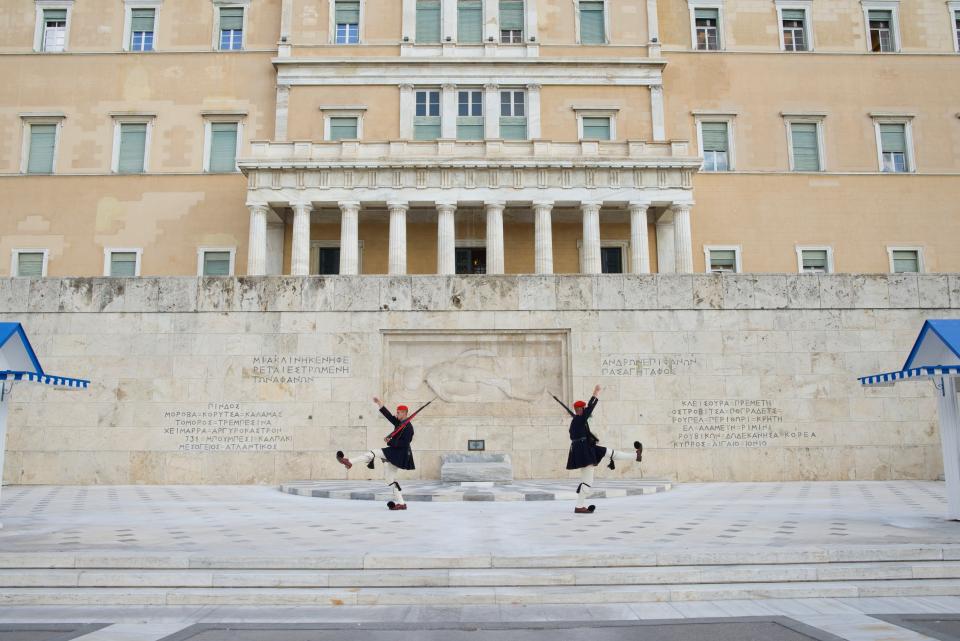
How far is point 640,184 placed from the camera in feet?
114

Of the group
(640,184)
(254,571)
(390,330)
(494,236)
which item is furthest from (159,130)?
(254,571)

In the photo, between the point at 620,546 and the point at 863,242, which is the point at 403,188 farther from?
the point at 620,546

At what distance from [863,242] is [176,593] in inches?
1579

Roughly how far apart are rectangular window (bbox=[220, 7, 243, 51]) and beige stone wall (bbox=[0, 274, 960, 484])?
89.4ft

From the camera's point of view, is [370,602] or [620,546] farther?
[620,546]

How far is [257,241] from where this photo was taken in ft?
113

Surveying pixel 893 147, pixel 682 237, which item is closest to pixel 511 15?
pixel 682 237

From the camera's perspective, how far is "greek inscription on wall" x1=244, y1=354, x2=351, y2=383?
17.3 m

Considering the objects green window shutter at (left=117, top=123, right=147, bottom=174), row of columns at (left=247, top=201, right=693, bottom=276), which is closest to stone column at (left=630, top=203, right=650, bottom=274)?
row of columns at (left=247, top=201, right=693, bottom=276)

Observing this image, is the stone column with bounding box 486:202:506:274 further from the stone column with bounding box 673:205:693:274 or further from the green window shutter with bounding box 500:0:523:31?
the green window shutter with bounding box 500:0:523:31

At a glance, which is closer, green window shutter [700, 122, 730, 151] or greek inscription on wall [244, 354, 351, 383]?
greek inscription on wall [244, 354, 351, 383]

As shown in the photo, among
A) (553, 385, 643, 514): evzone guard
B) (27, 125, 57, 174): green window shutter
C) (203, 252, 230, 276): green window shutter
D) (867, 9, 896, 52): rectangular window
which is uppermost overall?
(867, 9, 896, 52): rectangular window

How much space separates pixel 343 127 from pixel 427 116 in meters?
4.58

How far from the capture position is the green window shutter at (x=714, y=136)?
39375mm
